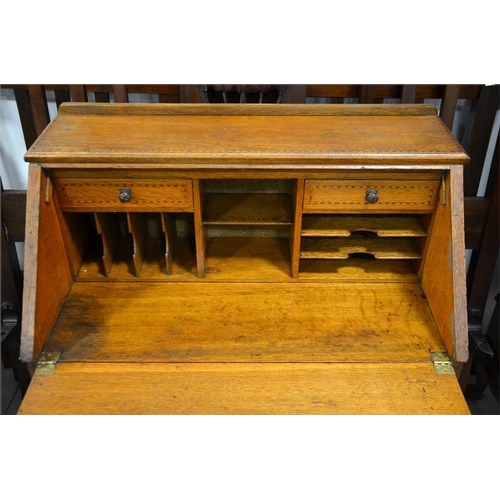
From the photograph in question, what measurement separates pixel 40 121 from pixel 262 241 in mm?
1066

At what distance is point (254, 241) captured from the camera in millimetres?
2014

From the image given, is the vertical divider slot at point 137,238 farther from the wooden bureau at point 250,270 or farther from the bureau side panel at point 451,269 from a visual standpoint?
the bureau side panel at point 451,269

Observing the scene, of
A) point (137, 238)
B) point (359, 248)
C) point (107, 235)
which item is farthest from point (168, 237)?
point (359, 248)

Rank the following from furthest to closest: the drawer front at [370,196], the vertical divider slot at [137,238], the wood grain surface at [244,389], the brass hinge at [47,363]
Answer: the vertical divider slot at [137,238] < the drawer front at [370,196] < the brass hinge at [47,363] < the wood grain surface at [244,389]

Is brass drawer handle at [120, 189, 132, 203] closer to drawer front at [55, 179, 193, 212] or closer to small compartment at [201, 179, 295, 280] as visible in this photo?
drawer front at [55, 179, 193, 212]

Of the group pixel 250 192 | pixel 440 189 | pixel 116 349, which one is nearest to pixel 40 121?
pixel 250 192

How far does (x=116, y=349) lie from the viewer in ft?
5.13

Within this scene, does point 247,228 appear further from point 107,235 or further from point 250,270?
point 107,235

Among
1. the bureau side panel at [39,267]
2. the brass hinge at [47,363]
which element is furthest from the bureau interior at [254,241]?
the brass hinge at [47,363]

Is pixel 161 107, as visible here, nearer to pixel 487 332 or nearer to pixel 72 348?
pixel 72 348

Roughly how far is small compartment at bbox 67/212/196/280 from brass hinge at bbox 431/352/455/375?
0.88 meters

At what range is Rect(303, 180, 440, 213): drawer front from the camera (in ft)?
5.23

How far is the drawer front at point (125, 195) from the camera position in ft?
5.24

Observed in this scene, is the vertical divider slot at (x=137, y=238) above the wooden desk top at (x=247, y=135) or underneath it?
underneath
